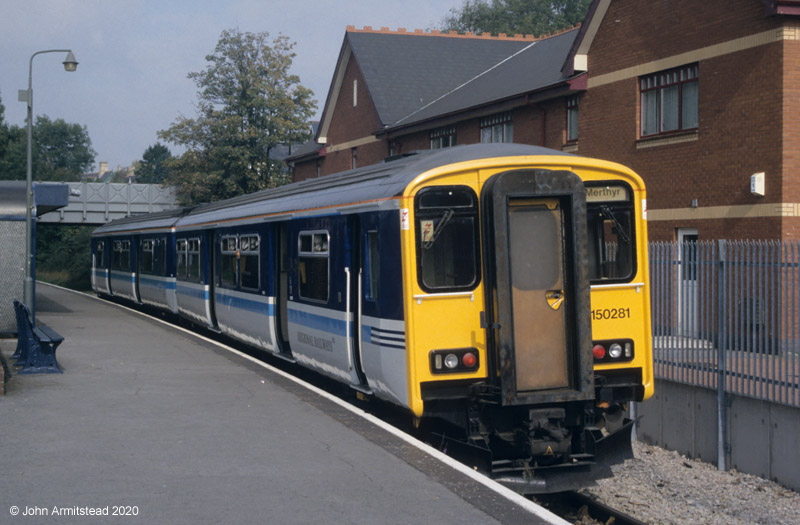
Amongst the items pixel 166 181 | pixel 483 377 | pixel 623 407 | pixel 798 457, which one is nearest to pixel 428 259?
pixel 483 377

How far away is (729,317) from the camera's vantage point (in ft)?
33.0

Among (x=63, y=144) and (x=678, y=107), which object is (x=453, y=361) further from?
(x=63, y=144)

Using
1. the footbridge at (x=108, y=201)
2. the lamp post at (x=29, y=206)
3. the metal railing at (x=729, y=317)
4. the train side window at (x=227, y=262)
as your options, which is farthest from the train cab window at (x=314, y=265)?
the footbridge at (x=108, y=201)

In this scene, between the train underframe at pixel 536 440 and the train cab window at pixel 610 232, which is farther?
the train cab window at pixel 610 232

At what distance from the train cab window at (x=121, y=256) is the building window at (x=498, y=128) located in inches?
463

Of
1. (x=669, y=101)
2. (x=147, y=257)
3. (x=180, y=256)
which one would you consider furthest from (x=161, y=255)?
(x=669, y=101)

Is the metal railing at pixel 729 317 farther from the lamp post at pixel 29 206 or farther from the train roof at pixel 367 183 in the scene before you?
the lamp post at pixel 29 206

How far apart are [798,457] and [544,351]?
3098 mm

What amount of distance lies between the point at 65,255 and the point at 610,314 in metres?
65.0

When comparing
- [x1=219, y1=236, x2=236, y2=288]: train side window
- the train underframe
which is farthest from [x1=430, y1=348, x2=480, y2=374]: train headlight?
[x1=219, y1=236, x2=236, y2=288]: train side window

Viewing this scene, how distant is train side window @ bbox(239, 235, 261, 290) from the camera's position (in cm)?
1429

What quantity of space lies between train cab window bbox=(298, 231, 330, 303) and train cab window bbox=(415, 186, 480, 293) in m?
2.72

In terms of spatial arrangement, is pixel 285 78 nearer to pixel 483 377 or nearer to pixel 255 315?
pixel 255 315

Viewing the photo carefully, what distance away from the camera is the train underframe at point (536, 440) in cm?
784
